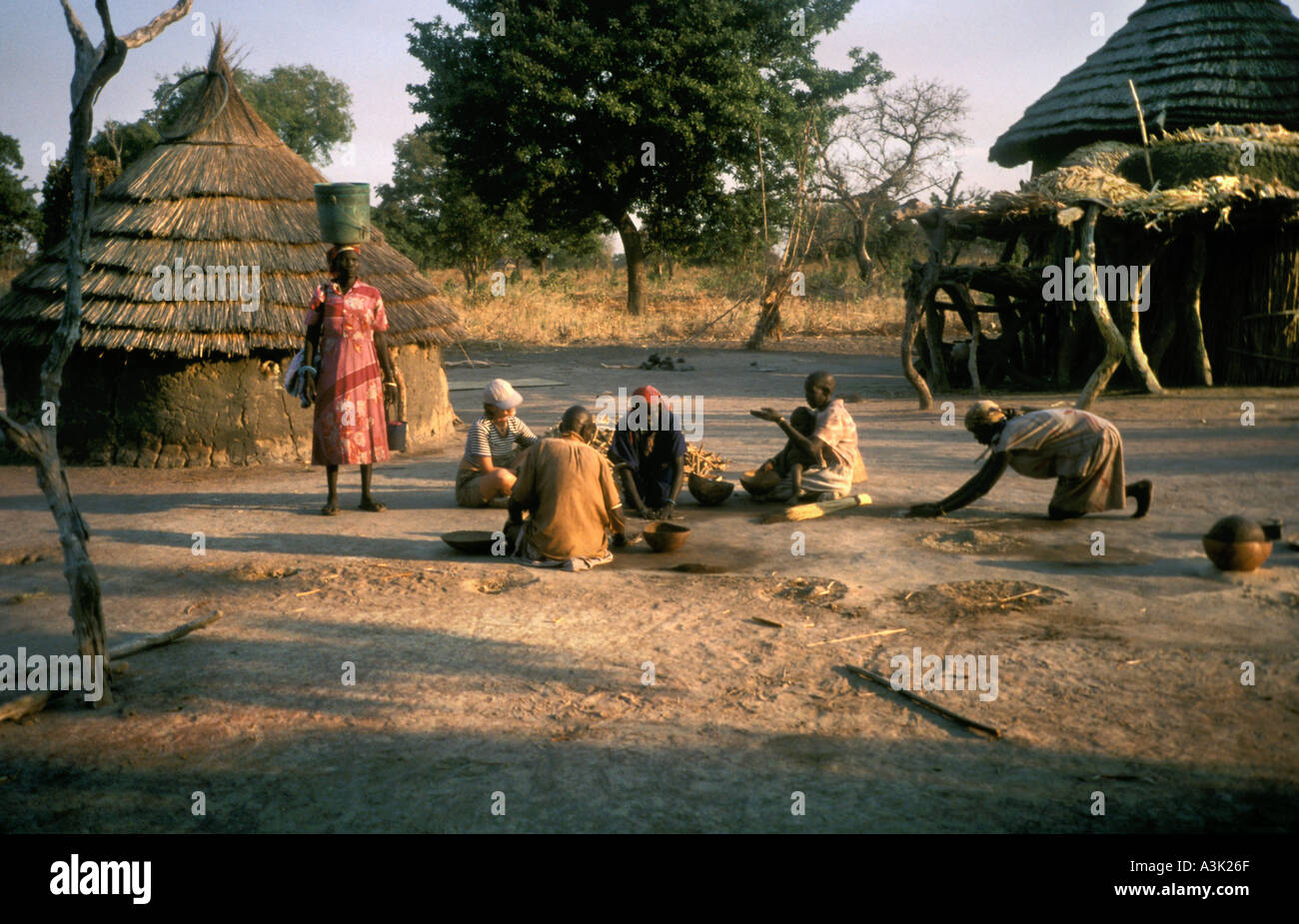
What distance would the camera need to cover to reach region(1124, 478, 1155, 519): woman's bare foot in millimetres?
6460

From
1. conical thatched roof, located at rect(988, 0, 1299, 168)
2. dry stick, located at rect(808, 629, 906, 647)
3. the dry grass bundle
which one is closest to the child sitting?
dry stick, located at rect(808, 629, 906, 647)

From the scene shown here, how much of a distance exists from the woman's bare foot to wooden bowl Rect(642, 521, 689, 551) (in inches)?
113

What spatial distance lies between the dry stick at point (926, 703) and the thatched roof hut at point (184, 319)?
20.6 feet

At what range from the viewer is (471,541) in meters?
5.89

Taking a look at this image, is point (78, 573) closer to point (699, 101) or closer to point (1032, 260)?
point (1032, 260)

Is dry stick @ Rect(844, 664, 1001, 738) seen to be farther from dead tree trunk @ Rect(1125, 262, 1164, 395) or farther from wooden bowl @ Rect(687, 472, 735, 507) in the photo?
dead tree trunk @ Rect(1125, 262, 1164, 395)

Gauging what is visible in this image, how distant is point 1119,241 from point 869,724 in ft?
35.5

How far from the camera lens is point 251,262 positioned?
8898 millimetres

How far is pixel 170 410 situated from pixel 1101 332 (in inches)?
367

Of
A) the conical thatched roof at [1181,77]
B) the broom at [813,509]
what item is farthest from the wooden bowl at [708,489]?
the conical thatched roof at [1181,77]

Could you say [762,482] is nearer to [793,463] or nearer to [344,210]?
[793,463]

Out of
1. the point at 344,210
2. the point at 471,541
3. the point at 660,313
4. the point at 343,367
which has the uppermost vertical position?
the point at 660,313

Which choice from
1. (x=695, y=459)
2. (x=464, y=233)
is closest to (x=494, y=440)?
(x=695, y=459)

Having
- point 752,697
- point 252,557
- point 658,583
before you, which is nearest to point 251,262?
point 252,557
